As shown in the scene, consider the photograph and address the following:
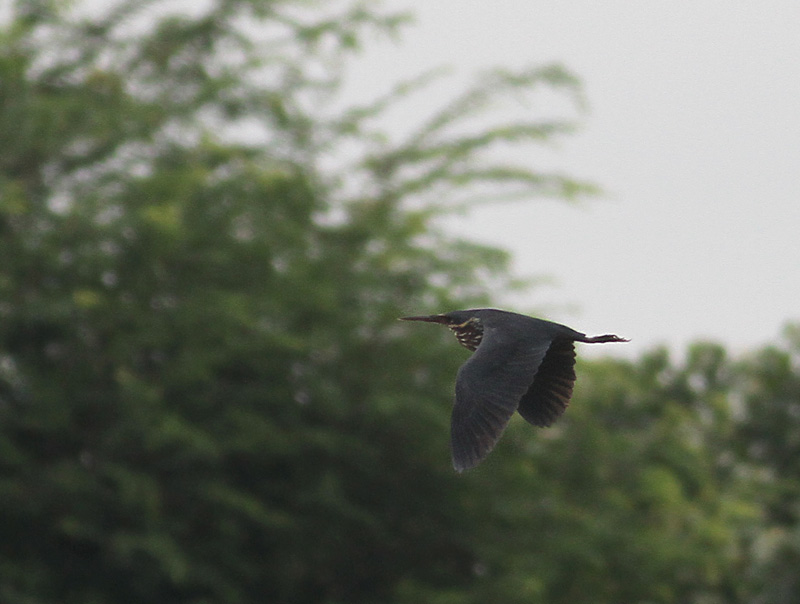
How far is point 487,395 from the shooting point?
3416mm

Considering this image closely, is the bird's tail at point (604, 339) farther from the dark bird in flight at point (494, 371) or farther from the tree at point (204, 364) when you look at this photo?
the tree at point (204, 364)

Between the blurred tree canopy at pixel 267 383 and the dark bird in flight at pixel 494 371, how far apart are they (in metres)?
6.91

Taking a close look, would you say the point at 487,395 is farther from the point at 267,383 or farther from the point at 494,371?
the point at 267,383

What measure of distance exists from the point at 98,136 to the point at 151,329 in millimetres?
2253

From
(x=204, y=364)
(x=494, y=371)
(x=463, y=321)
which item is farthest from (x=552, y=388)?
(x=204, y=364)

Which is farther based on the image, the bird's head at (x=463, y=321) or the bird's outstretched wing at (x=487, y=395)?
the bird's head at (x=463, y=321)

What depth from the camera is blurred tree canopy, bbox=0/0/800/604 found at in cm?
1123

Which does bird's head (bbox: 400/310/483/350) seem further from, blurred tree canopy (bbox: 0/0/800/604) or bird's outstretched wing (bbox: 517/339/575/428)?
blurred tree canopy (bbox: 0/0/800/604)

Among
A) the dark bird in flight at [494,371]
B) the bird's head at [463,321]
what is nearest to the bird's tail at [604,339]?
the dark bird in flight at [494,371]

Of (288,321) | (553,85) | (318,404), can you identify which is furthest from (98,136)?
(553,85)

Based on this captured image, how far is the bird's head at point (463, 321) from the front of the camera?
4.03 metres

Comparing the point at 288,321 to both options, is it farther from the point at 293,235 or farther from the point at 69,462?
the point at 69,462

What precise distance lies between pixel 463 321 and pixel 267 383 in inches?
325

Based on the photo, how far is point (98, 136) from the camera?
1244cm
